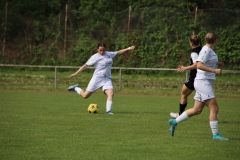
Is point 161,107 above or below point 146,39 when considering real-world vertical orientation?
below

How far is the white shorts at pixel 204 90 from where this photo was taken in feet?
34.5

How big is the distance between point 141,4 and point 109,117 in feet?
68.0

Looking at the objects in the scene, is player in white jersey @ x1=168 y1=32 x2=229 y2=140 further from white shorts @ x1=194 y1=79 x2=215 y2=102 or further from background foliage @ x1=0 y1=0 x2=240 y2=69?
background foliage @ x1=0 y1=0 x2=240 y2=69

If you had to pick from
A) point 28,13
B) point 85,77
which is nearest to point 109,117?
point 85,77

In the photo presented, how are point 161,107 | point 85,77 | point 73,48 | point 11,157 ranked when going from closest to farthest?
point 11,157
point 161,107
point 85,77
point 73,48

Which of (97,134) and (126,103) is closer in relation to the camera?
(97,134)

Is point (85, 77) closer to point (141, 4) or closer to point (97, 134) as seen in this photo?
point (141, 4)

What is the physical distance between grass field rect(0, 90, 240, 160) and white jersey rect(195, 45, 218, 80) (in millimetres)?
1103

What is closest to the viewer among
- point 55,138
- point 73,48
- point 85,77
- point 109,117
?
point 55,138

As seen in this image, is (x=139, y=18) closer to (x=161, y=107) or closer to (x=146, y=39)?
(x=146, y=39)

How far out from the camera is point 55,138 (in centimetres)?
1053

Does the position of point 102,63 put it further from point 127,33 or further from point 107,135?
point 127,33

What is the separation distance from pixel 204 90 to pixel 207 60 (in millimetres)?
520

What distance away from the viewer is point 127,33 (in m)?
A: 30.2
